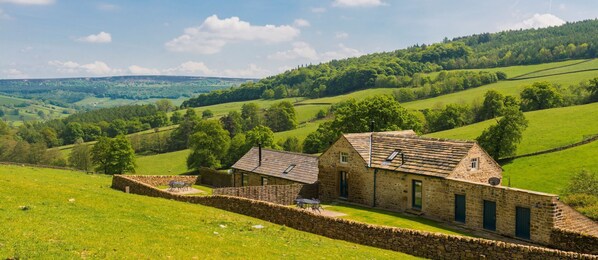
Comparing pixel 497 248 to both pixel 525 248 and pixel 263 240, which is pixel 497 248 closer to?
pixel 525 248

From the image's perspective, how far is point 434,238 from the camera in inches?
757

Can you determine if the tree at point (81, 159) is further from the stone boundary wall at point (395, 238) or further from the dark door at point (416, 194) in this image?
the dark door at point (416, 194)

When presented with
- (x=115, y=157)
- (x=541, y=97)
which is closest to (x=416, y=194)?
(x=115, y=157)

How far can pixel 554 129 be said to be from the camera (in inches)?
2891

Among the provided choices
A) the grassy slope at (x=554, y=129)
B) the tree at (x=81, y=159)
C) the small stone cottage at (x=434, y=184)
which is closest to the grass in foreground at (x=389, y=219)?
the small stone cottage at (x=434, y=184)

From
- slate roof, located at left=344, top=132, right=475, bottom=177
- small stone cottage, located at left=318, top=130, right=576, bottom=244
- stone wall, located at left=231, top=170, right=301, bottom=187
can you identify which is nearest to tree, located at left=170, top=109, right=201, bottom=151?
stone wall, located at left=231, top=170, right=301, bottom=187

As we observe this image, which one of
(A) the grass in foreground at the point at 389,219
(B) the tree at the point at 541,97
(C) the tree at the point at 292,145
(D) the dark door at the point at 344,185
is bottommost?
(C) the tree at the point at 292,145

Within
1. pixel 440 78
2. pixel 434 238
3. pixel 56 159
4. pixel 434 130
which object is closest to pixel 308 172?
pixel 434 238

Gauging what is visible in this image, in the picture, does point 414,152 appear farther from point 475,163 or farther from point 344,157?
point 344,157

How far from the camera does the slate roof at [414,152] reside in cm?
2937

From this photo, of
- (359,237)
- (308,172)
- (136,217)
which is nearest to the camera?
(136,217)

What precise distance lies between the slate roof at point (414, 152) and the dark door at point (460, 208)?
1.67 meters

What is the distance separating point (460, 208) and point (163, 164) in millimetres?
83512

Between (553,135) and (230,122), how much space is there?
8064cm
